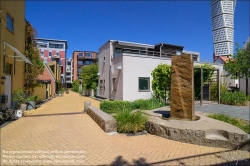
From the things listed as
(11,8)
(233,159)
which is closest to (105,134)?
(233,159)

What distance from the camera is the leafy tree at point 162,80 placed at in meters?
12.6

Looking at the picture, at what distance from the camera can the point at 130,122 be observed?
232 inches

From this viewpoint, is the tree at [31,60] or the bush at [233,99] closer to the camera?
the bush at [233,99]

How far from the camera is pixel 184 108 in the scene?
5.99 metres

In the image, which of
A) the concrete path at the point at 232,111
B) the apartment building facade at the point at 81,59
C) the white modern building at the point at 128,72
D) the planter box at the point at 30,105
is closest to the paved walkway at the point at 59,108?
the planter box at the point at 30,105

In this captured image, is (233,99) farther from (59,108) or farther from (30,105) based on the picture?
(30,105)

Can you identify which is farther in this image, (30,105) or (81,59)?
(81,59)

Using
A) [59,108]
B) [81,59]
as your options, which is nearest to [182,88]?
[59,108]

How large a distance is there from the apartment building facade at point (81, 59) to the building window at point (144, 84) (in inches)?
2030

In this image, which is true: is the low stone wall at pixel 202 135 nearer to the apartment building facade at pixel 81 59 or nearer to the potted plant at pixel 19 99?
the potted plant at pixel 19 99

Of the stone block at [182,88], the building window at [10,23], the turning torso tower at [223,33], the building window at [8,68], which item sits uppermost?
the turning torso tower at [223,33]

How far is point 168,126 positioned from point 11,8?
12.9 m

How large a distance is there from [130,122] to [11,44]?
1028 centimetres

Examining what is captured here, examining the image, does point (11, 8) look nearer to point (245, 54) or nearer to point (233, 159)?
point (233, 159)
